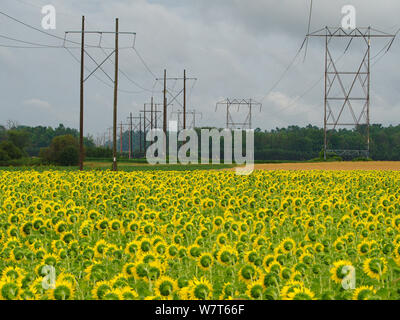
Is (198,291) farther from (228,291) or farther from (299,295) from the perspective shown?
(299,295)

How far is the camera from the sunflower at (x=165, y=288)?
17.1 ft

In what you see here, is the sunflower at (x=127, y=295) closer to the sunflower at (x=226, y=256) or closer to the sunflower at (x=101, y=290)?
the sunflower at (x=101, y=290)

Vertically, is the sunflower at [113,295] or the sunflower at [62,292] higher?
the sunflower at [113,295]

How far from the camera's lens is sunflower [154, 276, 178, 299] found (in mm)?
5203

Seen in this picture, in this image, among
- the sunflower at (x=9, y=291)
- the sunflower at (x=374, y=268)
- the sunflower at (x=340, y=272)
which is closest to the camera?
the sunflower at (x=9, y=291)

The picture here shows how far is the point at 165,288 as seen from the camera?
205 inches

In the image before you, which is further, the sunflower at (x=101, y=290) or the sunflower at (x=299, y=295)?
the sunflower at (x=101, y=290)

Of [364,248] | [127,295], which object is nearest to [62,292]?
[127,295]

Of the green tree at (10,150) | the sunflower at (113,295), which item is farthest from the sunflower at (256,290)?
the green tree at (10,150)

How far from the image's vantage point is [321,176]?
26.5 meters

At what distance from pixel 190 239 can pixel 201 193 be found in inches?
294

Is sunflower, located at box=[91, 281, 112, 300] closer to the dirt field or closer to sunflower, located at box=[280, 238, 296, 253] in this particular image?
sunflower, located at box=[280, 238, 296, 253]

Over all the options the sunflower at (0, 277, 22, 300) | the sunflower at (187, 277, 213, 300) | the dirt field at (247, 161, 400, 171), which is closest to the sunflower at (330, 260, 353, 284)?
the sunflower at (187, 277, 213, 300)
